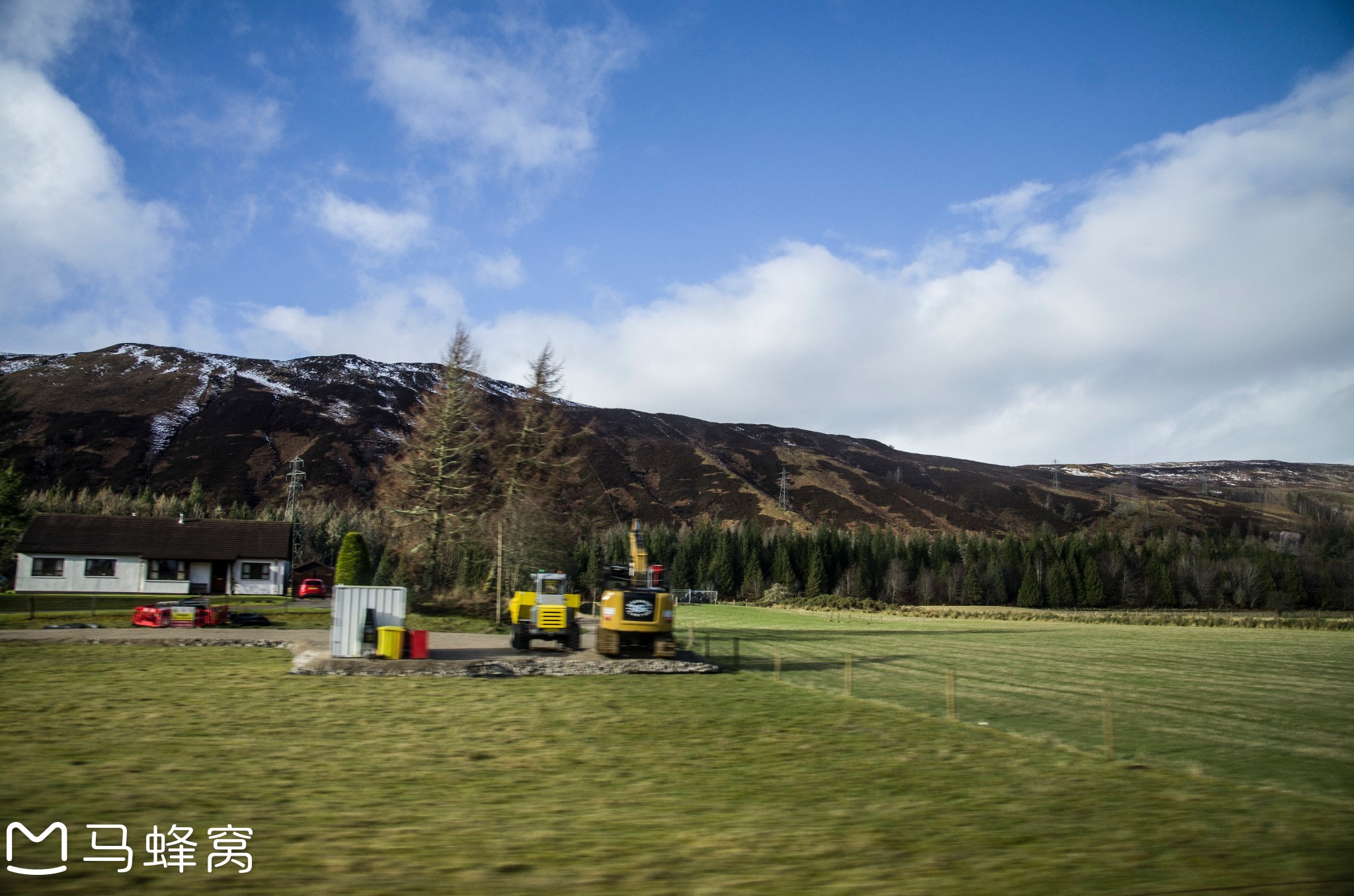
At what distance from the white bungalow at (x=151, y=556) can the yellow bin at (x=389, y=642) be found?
46213mm

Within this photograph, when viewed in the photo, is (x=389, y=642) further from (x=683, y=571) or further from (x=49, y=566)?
(x=683, y=571)

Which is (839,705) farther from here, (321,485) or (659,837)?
(321,485)

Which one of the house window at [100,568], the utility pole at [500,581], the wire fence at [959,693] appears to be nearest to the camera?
the wire fence at [959,693]

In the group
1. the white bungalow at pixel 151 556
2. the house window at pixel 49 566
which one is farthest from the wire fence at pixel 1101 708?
the house window at pixel 49 566

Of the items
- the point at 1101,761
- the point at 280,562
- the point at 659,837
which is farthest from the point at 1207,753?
the point at 280,562

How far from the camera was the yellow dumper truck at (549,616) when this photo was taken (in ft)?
83.9

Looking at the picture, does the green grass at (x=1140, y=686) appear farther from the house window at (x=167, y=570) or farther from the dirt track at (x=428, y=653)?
the house window at (x=167, y=570)

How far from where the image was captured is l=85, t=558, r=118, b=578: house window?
5706 centimetres

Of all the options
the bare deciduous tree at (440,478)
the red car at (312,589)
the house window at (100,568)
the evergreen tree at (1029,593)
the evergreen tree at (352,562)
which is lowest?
the evergreen tree at (1029,593)

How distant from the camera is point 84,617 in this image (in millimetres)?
35094

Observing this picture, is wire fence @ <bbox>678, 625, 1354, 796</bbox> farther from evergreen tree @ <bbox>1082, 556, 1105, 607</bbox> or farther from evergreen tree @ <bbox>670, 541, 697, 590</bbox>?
evergreen tree @ <bbox>1082, 556, 1105, 607</bbox>

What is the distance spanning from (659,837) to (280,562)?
6324cm

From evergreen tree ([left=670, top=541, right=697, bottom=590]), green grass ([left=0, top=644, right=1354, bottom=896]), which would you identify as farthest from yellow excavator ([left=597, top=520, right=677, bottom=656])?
evergreen tree ([left=670, top=541, right=697, bottom=590])

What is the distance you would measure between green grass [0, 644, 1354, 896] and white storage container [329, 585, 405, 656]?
6.72 meters
